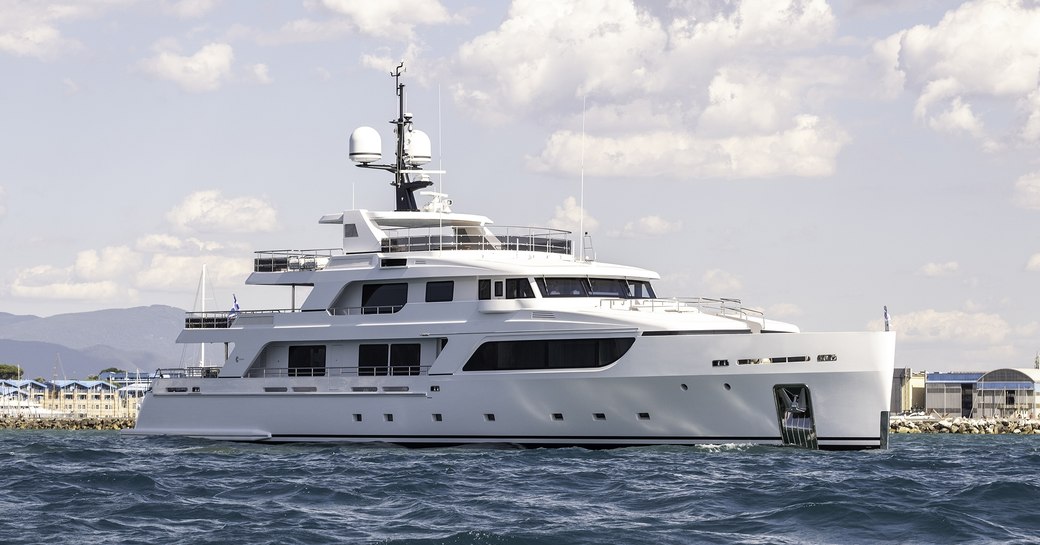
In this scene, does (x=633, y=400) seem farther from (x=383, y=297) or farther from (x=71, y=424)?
(x=71, y=424)

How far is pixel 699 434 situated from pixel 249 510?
43.8 feet

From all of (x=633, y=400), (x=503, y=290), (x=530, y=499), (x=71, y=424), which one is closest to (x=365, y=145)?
(x=503, y=290)

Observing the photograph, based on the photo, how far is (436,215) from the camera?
3416cm

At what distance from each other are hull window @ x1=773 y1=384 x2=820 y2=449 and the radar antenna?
12.5 m

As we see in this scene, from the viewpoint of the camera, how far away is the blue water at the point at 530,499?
51.4ft

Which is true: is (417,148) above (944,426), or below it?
above

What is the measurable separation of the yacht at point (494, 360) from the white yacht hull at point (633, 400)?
31 mm

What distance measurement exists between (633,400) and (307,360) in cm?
894

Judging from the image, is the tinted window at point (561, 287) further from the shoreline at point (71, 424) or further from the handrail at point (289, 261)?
the shoreline at point (71, 424)

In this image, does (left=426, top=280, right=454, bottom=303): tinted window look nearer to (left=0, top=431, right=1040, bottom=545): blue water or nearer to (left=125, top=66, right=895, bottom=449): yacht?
(left=125, top=66, right=895, bottom=449): yacht

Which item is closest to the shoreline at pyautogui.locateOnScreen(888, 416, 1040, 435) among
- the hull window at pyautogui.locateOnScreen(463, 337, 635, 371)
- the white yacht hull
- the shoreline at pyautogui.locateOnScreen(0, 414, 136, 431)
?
the white yacht hull

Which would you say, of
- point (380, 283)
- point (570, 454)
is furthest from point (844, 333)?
point (380, 283)

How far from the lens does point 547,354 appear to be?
97.3 feet

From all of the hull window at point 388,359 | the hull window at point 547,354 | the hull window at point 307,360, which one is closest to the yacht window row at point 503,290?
the hull window at point 388,359
